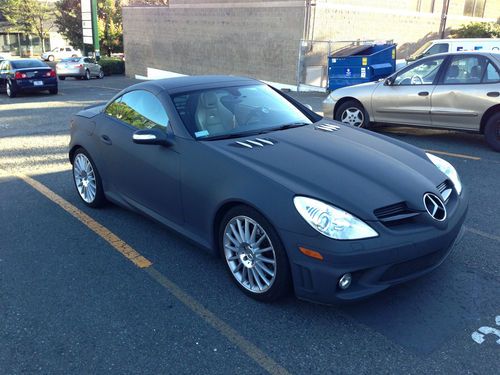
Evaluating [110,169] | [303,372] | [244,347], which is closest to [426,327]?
[303,372]

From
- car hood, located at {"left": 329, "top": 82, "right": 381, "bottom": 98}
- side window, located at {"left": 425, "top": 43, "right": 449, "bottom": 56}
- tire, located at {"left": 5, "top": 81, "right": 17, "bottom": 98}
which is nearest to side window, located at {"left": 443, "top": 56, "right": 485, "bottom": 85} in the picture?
car hood, located at {"left": 329, "top": 82, "right": 381, "bottom": 98}

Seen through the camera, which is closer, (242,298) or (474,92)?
(242,298)

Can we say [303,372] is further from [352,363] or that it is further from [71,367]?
[71,367]

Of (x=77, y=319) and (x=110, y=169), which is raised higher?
(x=110, y=169)

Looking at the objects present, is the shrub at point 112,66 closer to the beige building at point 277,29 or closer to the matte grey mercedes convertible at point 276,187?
the beige building at point 277,29

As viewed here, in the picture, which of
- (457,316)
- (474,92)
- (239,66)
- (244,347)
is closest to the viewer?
(244,347)

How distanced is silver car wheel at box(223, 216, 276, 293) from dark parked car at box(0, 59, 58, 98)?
16341 mm

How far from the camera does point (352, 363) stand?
8.73 ft

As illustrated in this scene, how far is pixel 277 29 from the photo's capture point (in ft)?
65.8

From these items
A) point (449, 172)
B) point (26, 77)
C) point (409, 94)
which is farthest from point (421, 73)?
point (26, 77)

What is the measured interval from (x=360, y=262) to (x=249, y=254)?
802mm

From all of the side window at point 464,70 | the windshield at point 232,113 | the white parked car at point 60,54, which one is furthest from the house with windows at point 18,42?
the windshield at point 232,113

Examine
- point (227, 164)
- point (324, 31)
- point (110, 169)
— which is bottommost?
point (110, 169)

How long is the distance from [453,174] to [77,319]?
9.87 feet
